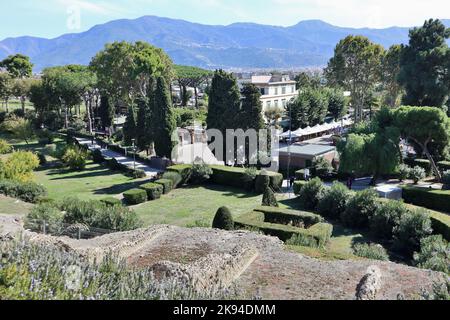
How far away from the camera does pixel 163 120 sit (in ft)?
133

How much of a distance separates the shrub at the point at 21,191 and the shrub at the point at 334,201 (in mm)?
18579

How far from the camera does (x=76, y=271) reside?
8086mm

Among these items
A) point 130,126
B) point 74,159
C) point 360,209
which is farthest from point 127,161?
point 360,209

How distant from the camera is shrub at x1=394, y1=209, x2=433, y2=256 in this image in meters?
19.9

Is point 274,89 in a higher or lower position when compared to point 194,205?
higher

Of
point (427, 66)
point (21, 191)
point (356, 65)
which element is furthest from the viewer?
point (356, 65)

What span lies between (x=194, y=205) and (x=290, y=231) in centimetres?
1043

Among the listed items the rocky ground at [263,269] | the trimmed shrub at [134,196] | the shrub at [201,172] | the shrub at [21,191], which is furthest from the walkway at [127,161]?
the rocky ground at [263,269]

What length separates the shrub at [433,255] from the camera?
14523 millimetres

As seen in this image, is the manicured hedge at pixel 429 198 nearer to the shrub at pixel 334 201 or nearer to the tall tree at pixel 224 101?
the shrub at pixel 334 201

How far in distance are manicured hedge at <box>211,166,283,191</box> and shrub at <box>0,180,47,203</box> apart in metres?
13.0

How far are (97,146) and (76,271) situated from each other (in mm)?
48673

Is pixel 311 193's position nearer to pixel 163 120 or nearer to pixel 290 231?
pixel 290 231
